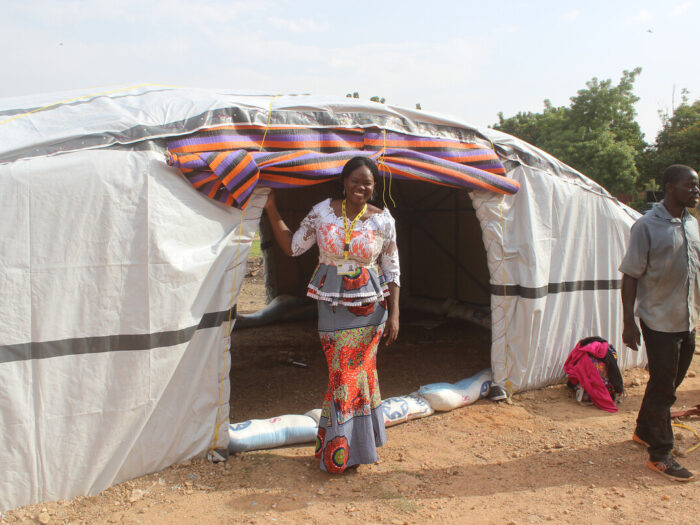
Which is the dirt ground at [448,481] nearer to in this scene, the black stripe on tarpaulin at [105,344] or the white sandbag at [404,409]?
the white sandbag at [404,409]

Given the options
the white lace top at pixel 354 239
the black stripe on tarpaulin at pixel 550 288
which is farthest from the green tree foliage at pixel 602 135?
the white lace top at pixel 354 239

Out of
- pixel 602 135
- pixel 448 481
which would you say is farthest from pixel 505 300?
pixel 602 135

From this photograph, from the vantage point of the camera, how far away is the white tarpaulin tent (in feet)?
9.71

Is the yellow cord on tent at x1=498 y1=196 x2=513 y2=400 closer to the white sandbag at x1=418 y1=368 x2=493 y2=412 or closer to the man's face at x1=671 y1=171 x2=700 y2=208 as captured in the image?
the white sandbag at x1=418 y1=368 x2=493 y2=412

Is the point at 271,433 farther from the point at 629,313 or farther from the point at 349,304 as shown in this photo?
the point at 629,313

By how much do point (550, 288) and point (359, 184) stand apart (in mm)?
2640

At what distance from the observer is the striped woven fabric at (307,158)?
135 inches

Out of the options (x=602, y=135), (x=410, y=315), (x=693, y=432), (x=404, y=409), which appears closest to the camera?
(x=693, y=432)

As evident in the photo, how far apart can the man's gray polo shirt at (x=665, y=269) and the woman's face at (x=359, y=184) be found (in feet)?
5.67

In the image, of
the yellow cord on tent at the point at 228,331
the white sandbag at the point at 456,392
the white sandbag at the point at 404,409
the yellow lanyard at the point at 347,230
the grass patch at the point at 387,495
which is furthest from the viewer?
the white sandbag at the point at 456,392

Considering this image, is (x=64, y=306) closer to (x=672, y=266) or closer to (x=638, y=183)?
(x=672, y=266)

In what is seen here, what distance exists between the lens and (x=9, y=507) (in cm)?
293

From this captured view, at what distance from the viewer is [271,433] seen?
3848 mm

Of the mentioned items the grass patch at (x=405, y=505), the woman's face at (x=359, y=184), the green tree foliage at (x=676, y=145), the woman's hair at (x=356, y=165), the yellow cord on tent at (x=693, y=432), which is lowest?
the grass patch at (x=405, y=505)
